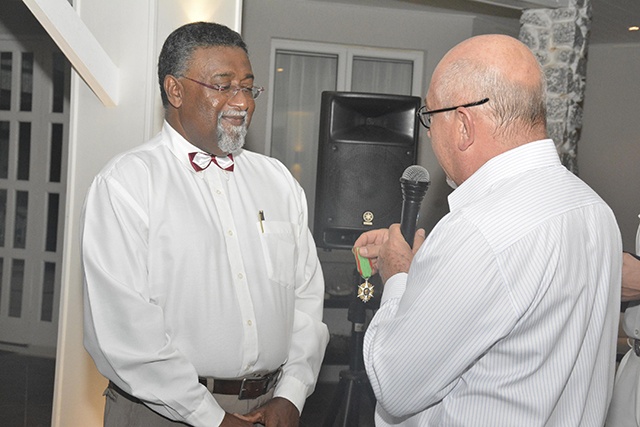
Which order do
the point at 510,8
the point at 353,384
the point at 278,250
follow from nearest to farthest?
1. the point at 278,250
2. the point at 353,384
3. the point at 510,8

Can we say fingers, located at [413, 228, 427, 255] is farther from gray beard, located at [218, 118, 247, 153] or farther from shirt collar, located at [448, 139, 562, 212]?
gray beard, located at [218, 118, 247, 153]

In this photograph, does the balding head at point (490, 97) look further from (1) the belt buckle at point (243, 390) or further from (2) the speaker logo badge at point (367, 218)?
(2) the speaker logo badge at point (367, 218)

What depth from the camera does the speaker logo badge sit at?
4.14 metres

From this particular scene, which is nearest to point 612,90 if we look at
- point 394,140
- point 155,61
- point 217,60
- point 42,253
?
point 394,140

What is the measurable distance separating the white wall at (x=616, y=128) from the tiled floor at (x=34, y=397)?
5.59 m

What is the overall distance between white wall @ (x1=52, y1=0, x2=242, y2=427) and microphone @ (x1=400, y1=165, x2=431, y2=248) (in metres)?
1.33

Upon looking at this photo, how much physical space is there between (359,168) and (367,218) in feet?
0.94

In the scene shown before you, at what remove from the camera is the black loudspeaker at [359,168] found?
13.6ft

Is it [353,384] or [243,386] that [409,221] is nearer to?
[243,386]

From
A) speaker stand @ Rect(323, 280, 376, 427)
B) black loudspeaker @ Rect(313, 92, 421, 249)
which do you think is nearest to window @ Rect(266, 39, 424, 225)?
black loudspeaker @ Rect(313, 92, 421, 249)

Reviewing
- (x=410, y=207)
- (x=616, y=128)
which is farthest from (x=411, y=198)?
(x=616, y=128)

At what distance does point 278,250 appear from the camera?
2.12 m

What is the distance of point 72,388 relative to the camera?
3.02m

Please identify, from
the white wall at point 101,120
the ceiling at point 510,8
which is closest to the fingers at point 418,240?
the white wall at point 101,120
